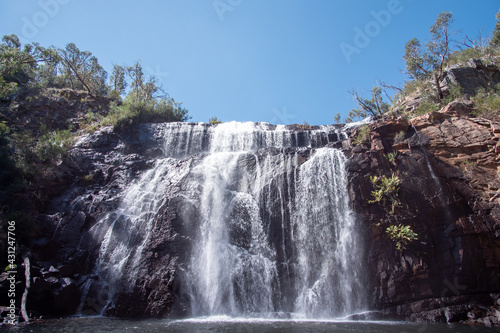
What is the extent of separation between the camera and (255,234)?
Answer: 13633 millimetres

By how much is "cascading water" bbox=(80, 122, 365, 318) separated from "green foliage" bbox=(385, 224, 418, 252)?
137 centimetres

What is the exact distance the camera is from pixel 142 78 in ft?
121

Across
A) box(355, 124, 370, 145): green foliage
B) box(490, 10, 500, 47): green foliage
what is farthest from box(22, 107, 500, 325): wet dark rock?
box(490, 10, 500, 47): green foliage

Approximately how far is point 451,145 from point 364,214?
5945mm

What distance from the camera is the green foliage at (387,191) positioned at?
13.0 m

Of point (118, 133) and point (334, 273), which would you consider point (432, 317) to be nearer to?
point (334, 273)

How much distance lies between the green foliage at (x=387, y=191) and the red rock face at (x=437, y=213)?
282 millimetres

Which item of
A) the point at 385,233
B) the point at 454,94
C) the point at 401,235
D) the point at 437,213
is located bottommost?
the point at 401,235

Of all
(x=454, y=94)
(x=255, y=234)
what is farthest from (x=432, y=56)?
(x=255, y=234)

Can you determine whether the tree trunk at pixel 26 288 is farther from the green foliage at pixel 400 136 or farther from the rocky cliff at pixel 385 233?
the green foliage at pixel 400 136

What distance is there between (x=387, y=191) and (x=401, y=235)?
6.80ft

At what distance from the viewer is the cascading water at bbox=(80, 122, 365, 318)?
11812 millimetres

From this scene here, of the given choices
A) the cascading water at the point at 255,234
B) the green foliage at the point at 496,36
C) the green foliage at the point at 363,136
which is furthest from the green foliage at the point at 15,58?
the green foliage at the point at 496,36

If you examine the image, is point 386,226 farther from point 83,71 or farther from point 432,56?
point 83,71
